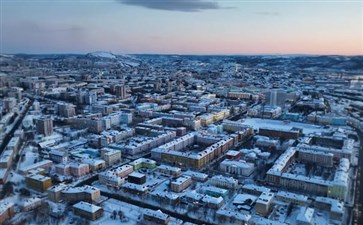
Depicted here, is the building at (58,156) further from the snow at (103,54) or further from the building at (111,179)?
the snow at (103,54)

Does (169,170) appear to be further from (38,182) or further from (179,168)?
(38,182)

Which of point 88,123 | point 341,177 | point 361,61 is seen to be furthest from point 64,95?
point 361,61

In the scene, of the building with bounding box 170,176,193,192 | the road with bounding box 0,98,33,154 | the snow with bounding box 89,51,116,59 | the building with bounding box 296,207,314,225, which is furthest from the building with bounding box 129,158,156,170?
the snow with bounding box 89,51,116,59

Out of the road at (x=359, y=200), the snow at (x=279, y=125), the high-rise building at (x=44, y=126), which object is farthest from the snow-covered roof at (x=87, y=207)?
the snow at (x=279, y=125)

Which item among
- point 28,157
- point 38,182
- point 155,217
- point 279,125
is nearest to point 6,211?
point 38,182

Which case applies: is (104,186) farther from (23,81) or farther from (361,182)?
(23,81)
